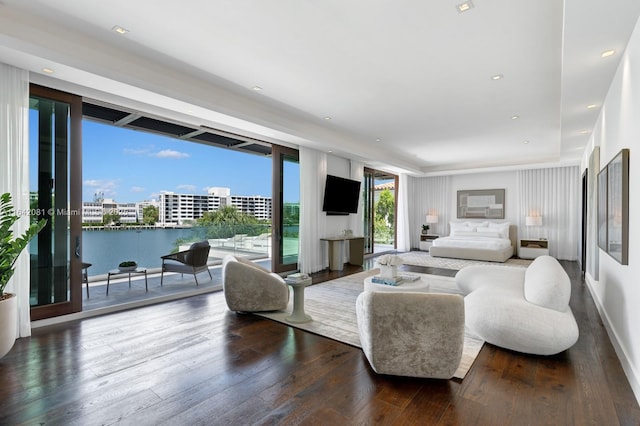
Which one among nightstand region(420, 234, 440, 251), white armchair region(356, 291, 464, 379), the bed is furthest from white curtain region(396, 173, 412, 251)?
white armchair region(356, 291, 464, 379)

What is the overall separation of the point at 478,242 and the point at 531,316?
622 centimetres

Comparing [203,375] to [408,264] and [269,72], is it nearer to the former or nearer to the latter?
[269,72]

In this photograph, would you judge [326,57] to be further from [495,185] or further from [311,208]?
[495,185]

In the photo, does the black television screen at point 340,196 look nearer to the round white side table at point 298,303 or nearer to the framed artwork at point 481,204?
the round white side table at point 298,303

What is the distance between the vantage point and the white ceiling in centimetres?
255

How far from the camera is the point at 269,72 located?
3.72 metres

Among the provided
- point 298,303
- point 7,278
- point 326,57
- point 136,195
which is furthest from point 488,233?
point 7,278

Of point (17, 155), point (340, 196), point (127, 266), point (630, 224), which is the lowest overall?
point (127, 266)

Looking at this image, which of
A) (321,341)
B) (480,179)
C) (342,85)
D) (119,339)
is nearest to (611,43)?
(342,85)

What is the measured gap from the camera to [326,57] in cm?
334

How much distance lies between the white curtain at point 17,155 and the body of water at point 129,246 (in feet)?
4.44

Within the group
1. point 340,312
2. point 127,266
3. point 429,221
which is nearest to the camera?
point 340,312

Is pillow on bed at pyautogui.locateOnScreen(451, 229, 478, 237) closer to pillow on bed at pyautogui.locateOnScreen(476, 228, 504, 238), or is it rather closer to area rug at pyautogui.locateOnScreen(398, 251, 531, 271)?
pillow on bed at pyautogui.locateOnScreen(476, 228, 504, 238)

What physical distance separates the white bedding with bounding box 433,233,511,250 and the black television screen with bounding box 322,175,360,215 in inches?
115
